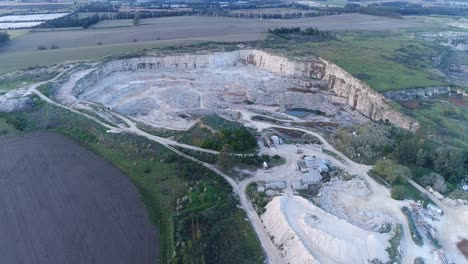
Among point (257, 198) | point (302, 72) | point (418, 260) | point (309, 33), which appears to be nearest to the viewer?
point (418, 260)

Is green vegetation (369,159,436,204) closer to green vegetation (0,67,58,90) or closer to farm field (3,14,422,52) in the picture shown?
green vegetation (0,67,58,90)

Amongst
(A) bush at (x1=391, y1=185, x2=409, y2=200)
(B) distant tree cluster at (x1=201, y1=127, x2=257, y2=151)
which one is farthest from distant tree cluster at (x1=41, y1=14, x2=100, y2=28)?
(A) bush at (x1=391, y1=185, x2=409, y2=200)

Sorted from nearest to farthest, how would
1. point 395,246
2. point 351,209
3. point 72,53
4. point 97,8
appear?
1. point 395,246
2. point 351,209
3. point 72,53
4. point 97,8

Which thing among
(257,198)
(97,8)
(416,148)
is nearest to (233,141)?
(257,198)

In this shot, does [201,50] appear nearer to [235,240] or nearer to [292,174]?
[292,174]

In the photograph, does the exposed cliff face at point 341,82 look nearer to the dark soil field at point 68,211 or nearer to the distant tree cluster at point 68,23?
the dark soil field at point 68,211

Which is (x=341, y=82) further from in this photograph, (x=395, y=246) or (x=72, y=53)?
(x=72, y=53)

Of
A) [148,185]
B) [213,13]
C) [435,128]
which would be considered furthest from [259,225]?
[213,13]
